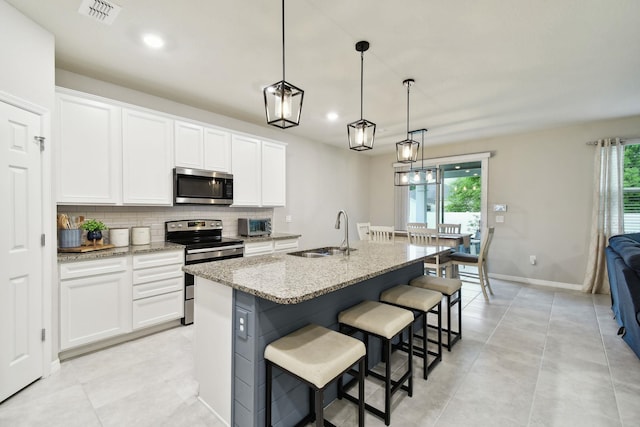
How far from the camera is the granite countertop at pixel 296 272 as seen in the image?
1312 mm

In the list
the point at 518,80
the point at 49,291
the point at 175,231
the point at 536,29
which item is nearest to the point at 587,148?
the point at 518,80

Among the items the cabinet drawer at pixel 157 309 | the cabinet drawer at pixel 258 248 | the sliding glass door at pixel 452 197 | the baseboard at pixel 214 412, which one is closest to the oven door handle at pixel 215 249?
the cabinet drawer at pixel 258 248

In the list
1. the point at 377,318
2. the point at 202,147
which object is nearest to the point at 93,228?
the point at 202,147

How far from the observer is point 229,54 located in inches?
99.7

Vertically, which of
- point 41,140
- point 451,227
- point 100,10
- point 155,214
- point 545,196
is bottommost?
point 451,227

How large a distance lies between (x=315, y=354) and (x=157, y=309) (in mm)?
2266

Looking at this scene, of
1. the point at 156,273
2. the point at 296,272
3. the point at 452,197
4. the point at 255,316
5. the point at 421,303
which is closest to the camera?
the point at 255,316

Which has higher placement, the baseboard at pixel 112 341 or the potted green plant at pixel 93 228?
the potted green plant at pixel 93 228

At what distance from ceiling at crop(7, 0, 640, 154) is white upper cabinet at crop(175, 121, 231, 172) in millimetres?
402

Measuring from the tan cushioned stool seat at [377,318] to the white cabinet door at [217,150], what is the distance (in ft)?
8.49

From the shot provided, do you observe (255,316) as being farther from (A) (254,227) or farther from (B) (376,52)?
(A) (254,227)

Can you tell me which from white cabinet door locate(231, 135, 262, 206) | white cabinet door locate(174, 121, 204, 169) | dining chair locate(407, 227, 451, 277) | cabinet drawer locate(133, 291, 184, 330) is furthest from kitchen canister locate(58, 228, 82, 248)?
dining chair locate(407, 227, 451, 277)

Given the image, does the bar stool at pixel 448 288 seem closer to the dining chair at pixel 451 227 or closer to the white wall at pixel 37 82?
the dining chair at pixel 451 227

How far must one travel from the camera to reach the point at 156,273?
289cm
